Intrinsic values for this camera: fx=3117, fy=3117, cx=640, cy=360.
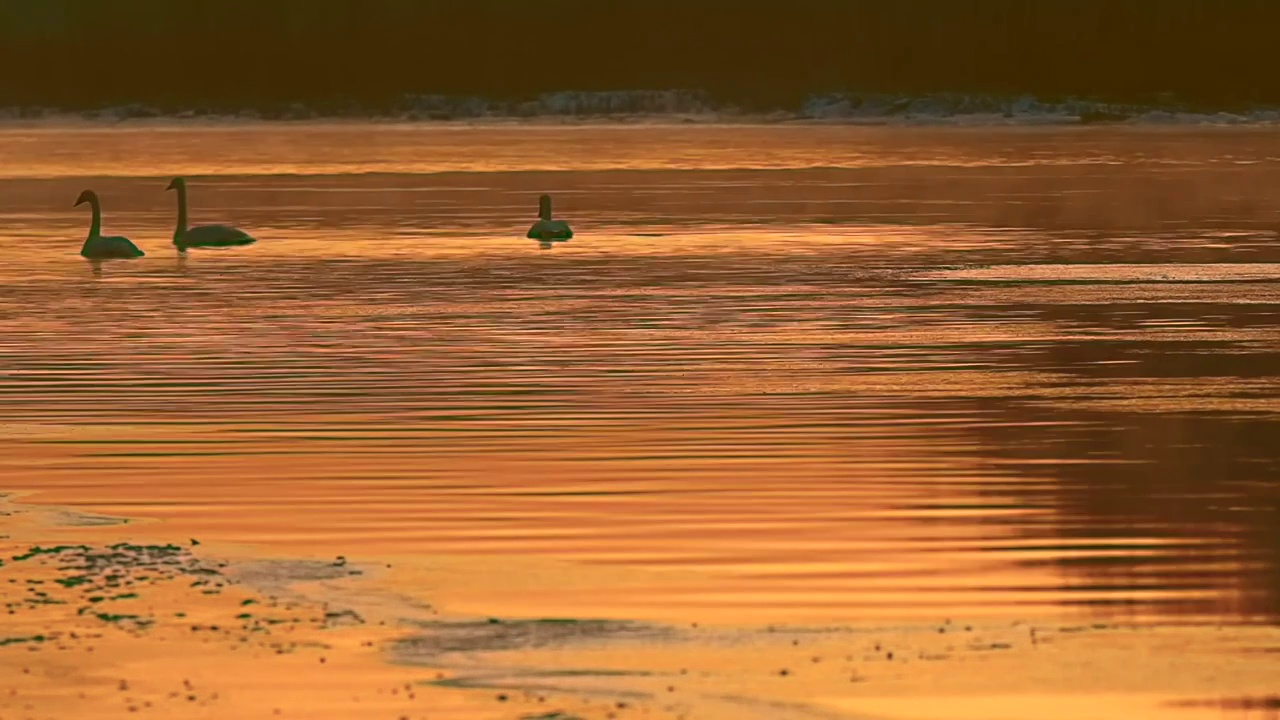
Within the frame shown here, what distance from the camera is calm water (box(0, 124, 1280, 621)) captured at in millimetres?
15367

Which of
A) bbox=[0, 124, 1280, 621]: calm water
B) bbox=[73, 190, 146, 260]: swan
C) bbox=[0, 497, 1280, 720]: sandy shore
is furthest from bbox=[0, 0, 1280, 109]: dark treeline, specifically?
bbox=[0, 497, 1280, 720]: sandy shore

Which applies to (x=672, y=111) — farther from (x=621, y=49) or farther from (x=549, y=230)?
(x=549, y=230)

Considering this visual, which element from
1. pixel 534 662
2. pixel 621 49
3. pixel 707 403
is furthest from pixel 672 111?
pixel 534 662

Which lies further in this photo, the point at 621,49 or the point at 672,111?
the point at 621,49

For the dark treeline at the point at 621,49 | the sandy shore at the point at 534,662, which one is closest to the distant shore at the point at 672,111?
the dark treeline at the point at 621,49

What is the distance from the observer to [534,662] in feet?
41.6

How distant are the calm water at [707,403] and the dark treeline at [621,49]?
121768 mm

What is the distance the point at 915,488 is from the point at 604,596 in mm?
3966

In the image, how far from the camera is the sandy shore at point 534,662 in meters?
11.9

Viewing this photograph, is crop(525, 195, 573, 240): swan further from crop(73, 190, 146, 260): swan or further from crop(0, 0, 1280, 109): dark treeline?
crop(0, 0, 1280, 109): dark treeline

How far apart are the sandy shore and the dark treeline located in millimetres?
153275

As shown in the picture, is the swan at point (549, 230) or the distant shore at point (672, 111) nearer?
the swan at point (549, 230)

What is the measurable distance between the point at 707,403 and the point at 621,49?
6447 inches

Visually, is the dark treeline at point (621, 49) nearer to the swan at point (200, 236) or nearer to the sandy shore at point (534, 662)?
the swan at point (200, 236)
